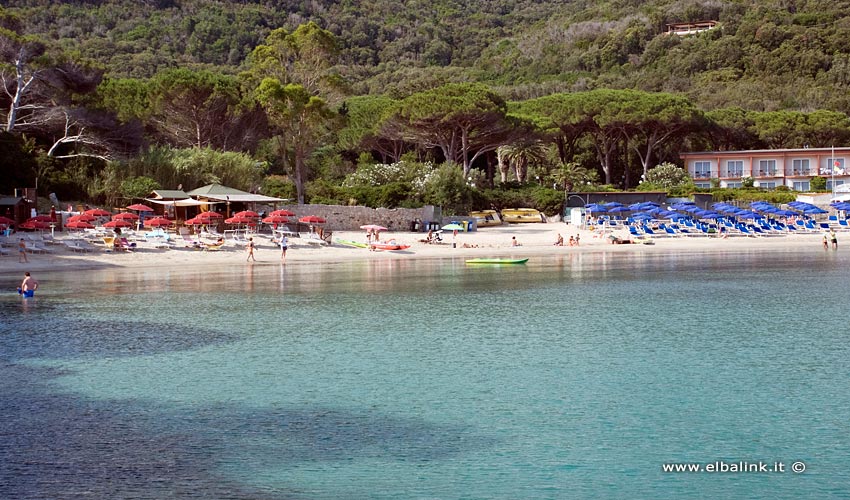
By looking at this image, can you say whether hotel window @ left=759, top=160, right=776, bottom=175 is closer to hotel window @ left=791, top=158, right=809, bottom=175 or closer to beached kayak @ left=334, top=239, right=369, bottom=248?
hotel window @ left=791, top=158, right=809, bottom=175

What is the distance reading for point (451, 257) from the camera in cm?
4550

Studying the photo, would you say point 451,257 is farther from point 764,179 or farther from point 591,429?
point 764,179

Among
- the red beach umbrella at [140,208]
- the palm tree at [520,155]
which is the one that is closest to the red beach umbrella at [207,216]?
the red beach umbrella at [140,208]

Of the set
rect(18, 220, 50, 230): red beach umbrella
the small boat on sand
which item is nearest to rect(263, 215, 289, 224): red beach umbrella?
the small boat on sand

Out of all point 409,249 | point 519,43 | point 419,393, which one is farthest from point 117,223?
point 519,43

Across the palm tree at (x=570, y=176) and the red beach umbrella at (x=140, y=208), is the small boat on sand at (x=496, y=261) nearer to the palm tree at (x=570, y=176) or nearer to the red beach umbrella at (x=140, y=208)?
the red beach umbrella at (x=140, y=208)

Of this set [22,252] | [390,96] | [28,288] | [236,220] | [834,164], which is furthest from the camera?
[390,96]

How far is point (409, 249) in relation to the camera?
47.1 m

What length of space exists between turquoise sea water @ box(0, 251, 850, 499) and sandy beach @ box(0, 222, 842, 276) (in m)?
7.24

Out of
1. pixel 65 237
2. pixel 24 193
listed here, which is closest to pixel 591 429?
pixel 65 237

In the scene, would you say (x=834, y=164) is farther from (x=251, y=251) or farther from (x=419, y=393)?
(x=419, y=393)

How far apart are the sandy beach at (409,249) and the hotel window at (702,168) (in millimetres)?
28154

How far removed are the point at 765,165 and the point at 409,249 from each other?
5020cm

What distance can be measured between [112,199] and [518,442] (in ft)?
130
